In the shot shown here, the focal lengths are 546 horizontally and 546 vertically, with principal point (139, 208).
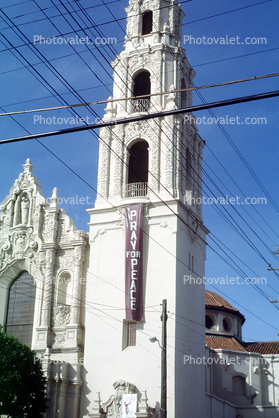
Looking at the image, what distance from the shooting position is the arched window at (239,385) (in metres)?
43.3

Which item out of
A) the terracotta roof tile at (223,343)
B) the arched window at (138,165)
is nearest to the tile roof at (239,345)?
the terracotta roof tile at (223,343)

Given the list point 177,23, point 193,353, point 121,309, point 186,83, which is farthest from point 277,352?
point 177,23

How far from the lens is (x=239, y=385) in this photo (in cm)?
4362

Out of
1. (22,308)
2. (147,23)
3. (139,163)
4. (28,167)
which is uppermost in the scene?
(147,23)

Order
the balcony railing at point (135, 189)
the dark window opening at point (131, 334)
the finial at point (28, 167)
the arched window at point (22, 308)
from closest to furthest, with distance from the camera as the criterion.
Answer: the dark window opening at point (131, 334)
the balcony railing at point (135, 189)
the arched window at point (22, 308)
the finial at point (28, 167)

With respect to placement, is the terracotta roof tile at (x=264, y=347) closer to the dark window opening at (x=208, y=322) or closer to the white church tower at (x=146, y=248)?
the dark window opening at (x=208, y=322)

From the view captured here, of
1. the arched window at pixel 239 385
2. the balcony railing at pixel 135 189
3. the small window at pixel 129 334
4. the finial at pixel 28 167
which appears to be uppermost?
the finial at pixel 28 167

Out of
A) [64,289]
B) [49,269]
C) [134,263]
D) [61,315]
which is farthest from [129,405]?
[49,269]

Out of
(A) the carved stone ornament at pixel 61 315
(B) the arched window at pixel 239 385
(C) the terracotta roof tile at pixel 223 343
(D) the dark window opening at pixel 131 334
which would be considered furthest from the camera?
(C) the terracotta roof tile at pixel 223 343

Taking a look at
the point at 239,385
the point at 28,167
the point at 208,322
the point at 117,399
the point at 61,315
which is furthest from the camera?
the point at 208,322

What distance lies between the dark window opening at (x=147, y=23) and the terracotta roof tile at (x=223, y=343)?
2551cm

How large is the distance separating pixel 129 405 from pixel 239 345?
2307cm

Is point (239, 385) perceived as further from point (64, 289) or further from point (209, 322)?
point (64, 289)

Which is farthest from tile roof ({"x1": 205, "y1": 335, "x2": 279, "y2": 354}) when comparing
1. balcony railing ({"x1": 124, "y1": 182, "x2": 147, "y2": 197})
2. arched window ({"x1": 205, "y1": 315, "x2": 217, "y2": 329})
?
balcony railing ({"x1": 124, "y1": 182, "x2": 147, "y2": 197})
